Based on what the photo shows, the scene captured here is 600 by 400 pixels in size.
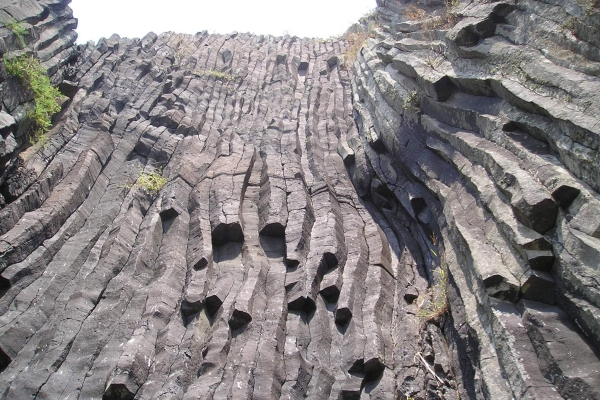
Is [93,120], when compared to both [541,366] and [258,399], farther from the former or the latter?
[541,366]

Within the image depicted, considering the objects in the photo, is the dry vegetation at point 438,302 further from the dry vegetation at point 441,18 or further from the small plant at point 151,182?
the small plant at point 151,182

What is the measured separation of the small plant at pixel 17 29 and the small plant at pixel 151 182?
412 cm

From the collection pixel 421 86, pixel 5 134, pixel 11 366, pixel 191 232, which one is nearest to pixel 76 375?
pixel 11 366

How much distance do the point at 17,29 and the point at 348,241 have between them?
8.46 meters

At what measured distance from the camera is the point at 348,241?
28.9 ft

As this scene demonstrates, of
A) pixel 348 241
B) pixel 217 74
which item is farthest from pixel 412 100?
pixel 217 74

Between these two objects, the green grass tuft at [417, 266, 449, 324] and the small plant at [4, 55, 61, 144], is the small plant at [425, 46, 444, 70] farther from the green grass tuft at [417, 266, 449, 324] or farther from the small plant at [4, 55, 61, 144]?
the small plant at [4, 55, 61, 144]

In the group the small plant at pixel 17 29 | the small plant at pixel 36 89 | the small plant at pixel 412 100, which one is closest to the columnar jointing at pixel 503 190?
the small plant at pixel 412 100

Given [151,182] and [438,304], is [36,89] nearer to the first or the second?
[151,182]

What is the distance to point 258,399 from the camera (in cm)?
591

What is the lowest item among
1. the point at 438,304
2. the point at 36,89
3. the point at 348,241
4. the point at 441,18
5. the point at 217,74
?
the point at 438,304

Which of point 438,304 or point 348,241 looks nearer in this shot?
point 438,304

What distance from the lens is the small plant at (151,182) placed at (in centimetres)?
1022

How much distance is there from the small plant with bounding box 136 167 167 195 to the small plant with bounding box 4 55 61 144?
2.30 meters
